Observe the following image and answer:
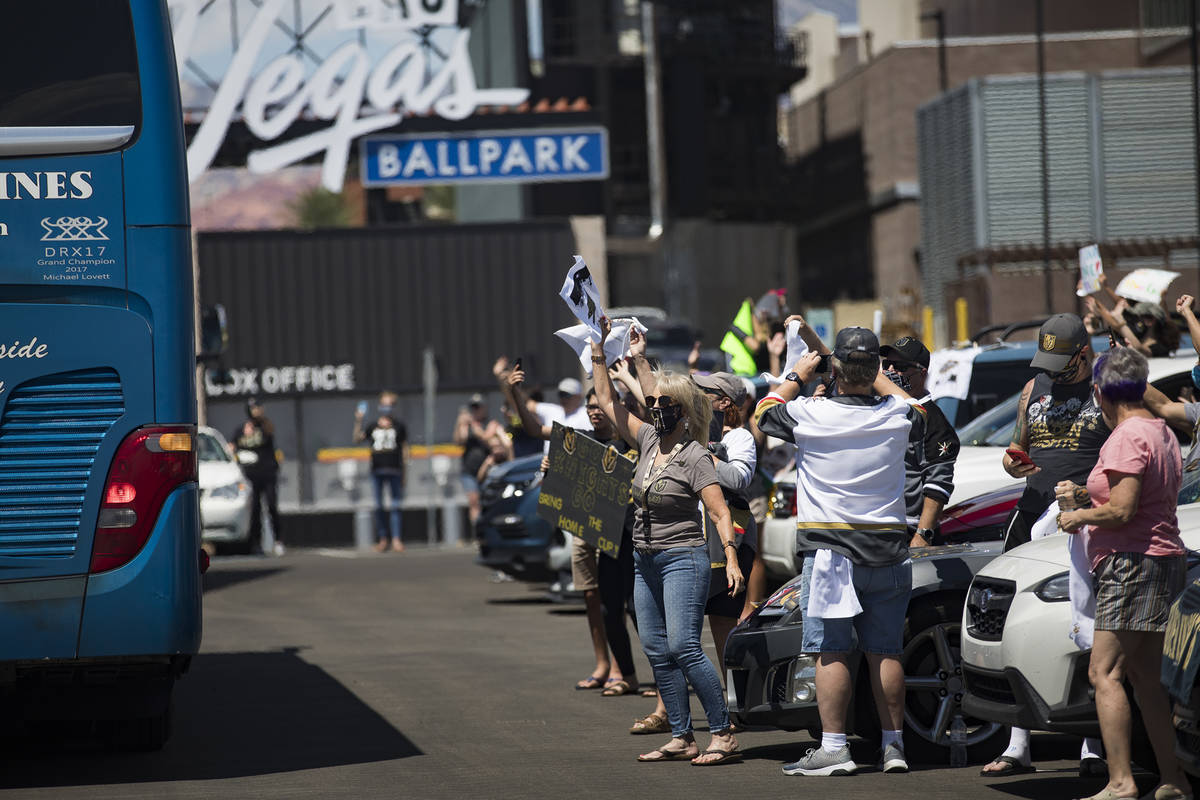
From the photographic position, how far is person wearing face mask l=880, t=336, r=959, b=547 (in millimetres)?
9406

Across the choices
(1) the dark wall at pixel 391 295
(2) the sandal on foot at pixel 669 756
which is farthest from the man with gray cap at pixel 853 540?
(1) the dark wall at pixel 391 295

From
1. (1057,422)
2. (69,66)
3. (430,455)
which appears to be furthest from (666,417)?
(430,455)

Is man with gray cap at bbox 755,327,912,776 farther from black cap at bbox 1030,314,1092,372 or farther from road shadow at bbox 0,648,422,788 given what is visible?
road shadow at bbox 0,648,422,788

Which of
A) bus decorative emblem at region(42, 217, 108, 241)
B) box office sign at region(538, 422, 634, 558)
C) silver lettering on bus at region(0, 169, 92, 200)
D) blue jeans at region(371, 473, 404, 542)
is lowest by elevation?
blue jeans at region(371, 473, 404, 542)

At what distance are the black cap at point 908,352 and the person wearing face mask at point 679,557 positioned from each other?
1208 mm

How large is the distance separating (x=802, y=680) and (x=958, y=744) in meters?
0.78

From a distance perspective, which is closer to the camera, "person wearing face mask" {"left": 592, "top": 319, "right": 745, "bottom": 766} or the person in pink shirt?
the person in pink shirt

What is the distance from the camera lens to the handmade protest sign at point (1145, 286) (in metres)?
12.6

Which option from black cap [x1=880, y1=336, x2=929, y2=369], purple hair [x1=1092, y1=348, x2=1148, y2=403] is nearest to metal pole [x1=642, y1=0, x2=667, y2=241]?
black cap [x1=880, y1=336, x2=929, y2=369]

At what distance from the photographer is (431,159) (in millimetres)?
35062

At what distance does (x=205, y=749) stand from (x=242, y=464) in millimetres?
16596

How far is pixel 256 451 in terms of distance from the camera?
84.0 ft

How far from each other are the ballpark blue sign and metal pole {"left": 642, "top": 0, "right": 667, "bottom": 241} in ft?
45.8

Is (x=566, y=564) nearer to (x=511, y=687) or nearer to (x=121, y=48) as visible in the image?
(x=511, y=687)
